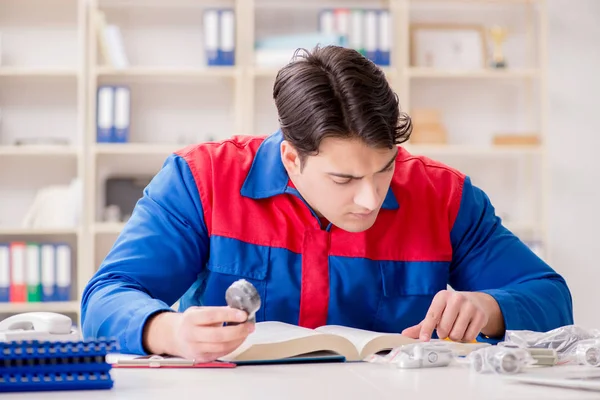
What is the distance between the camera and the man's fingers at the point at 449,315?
4.41 ft

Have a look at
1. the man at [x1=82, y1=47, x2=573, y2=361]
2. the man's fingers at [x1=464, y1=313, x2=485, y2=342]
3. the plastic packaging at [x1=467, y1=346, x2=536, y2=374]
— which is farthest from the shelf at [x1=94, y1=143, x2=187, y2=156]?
the plastic packaging at [x1=467, y1=346, x2=536, y2=374]

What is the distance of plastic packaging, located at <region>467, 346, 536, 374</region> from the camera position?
3.65 feet

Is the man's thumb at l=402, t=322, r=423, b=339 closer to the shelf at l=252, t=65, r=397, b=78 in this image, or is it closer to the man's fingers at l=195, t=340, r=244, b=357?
the man's fingers at l=195, t=340, r=244, b=357

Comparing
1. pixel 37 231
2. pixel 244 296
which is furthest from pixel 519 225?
pixel 244 296

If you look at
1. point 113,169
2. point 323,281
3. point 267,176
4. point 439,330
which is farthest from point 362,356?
point 113,169

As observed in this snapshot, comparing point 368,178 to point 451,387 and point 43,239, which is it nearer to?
point 451,387

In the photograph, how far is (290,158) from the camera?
5.26ft

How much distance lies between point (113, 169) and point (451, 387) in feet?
11.0

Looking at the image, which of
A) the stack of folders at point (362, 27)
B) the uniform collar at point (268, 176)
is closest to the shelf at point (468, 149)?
the stack of folders at point (362, 27)

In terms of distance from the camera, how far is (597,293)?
428 centimetres

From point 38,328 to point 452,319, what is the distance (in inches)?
24.5

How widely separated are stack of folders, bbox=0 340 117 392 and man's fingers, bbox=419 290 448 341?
53cm

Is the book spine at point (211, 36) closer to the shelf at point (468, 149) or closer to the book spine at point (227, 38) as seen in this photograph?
the book spine at point (227, 38)

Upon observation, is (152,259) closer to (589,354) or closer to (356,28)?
(589,354)
